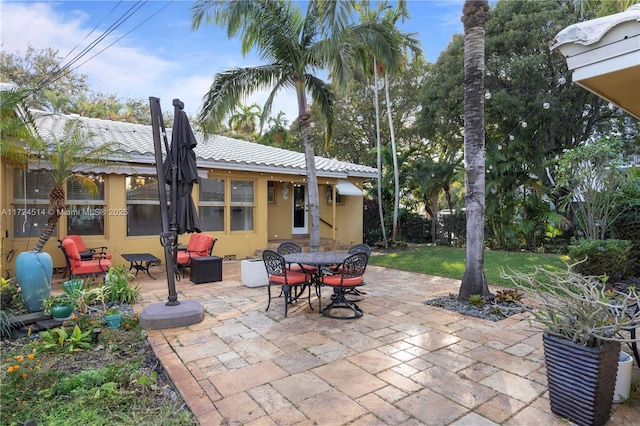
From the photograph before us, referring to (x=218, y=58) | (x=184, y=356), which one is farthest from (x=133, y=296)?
(x=218, y=58)

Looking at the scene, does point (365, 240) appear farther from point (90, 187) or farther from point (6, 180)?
point (6, 180)

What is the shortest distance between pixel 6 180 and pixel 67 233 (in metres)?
1.68

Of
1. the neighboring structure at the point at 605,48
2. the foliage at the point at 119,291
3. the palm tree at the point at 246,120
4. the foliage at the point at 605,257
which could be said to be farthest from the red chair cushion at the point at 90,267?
the palm tree at the point at 246,120

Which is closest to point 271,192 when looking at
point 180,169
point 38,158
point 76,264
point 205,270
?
point 205,270

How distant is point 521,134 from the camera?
13594 mm

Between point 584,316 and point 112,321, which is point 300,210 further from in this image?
point 584,316

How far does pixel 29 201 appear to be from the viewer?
27.7 feet

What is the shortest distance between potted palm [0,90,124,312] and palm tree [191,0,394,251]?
305cm

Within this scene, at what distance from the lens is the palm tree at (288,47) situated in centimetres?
825

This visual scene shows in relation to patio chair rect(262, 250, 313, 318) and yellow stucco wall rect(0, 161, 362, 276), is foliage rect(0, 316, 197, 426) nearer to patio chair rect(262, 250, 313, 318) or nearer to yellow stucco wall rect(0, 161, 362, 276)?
patio chair rect(262, 250, 313, 318)

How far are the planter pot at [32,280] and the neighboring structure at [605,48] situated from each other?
23.0ft

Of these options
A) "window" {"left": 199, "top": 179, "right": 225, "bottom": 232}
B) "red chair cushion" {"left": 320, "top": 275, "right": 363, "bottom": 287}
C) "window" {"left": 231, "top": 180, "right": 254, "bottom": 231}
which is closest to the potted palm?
"window" {"left": 199, "top": 179, "right": 225, "bottom": 232}

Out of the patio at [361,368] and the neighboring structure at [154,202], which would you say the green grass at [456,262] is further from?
the patio at [361,368]

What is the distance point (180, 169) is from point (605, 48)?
194 inches
